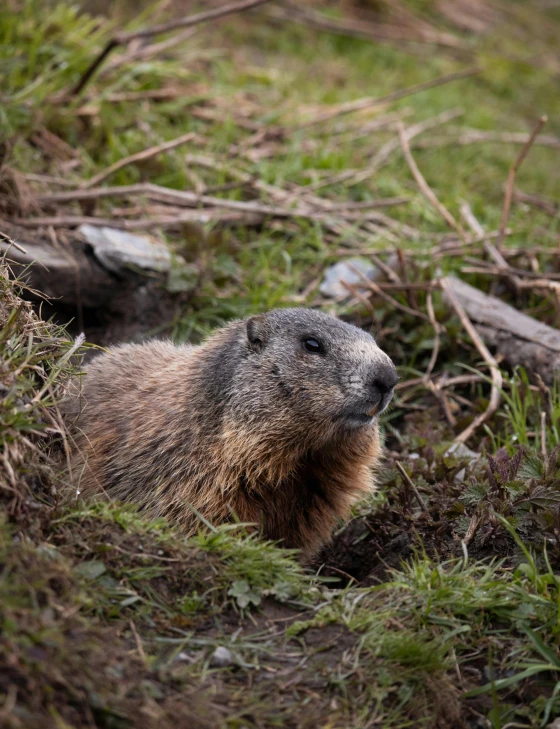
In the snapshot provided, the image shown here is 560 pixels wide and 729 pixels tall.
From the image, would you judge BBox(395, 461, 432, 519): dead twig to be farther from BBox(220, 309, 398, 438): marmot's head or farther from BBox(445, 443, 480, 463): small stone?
BBox(445, 443, 480, 463): small stone

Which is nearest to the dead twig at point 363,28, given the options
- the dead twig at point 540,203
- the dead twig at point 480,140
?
the dead twig at point 480,140

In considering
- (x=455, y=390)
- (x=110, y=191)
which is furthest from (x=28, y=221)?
(x=455, y=390)

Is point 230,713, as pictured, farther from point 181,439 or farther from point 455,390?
point 455,390

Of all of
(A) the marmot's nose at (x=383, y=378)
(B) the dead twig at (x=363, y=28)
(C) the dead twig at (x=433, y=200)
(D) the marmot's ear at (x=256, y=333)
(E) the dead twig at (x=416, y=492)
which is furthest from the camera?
(B) the dead twig at (x=363, y=28)

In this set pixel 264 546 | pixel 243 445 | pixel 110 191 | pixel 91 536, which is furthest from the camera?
pixel 110 191

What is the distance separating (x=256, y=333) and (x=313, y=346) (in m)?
0.32

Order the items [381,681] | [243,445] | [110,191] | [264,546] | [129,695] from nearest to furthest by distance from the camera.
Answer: [129,695]
[381,681]
[264,546]
[243,445]
[110,191]

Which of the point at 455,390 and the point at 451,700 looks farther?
the point at 455,390

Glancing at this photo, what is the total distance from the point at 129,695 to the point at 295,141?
21.0 ft

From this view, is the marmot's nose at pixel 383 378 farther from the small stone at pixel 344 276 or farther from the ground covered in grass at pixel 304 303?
the small stone at pixel 344 276

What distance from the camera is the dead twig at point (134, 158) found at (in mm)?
6942

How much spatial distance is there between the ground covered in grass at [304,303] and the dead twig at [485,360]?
9 centimetres

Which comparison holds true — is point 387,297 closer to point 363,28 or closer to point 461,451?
point 461,451

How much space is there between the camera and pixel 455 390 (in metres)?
6.05
